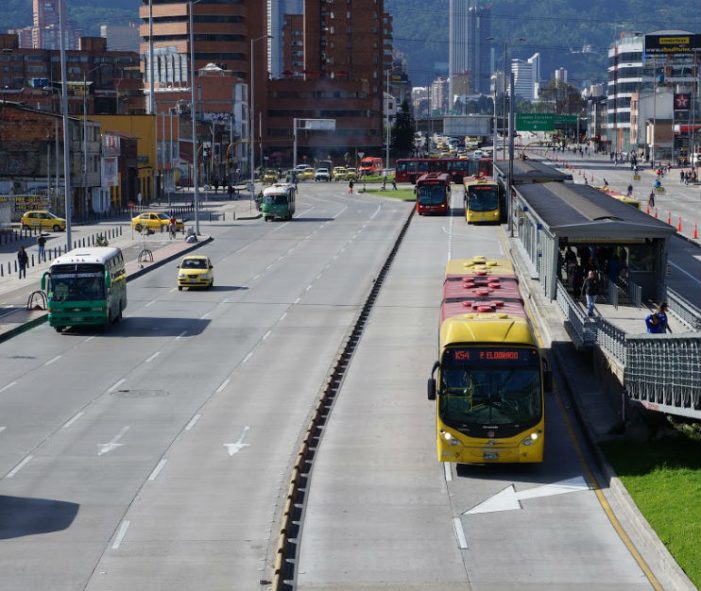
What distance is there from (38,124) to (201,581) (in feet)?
287

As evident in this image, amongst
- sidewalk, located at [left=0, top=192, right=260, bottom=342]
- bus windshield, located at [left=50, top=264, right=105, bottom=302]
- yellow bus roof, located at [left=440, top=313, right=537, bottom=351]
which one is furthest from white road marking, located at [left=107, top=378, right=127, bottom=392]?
yellow bus roof, located at [left=440, top=313, right=537, bottom=351]

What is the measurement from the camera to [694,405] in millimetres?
25859

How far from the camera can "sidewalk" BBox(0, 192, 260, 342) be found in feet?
158

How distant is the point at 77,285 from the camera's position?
44.1 meters

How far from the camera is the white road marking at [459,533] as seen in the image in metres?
21.9

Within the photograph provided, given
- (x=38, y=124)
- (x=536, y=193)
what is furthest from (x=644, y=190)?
(x=536, y=193)

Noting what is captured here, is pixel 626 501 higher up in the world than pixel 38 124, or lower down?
lower down

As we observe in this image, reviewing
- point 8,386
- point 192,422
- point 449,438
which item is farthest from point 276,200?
point 449,438

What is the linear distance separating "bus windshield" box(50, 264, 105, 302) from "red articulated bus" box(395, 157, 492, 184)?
343 feet

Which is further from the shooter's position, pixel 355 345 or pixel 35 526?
pixel 355 345

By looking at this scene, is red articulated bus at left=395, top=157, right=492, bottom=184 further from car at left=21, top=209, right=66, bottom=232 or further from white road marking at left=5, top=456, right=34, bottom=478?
white road marking at left=5, top=456, right=34, bottom=478

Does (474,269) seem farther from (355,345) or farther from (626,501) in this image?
(626,501)

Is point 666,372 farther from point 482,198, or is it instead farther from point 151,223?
point 151,223

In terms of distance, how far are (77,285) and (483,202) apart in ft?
158
